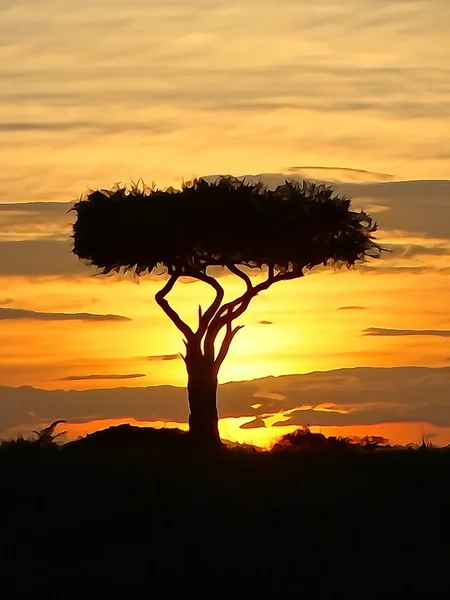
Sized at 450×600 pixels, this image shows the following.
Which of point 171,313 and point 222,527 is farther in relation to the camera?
point 171,313

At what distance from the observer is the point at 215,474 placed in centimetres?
3041

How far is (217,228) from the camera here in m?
43.6

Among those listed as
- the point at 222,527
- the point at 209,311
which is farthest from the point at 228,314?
the point at 222,527

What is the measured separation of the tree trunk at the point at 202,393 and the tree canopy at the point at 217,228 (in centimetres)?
286

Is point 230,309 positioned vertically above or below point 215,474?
above

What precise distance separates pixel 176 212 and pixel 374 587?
24.6 m

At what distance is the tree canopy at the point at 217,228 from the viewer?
1721 inches

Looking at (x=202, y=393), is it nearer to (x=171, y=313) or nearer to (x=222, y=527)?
(x=171, y=313)

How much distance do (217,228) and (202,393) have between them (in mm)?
5058

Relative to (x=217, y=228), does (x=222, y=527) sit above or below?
below

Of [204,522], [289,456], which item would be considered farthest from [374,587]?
[289,456]

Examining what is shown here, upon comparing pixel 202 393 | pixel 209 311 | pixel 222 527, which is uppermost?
pixel 209 311

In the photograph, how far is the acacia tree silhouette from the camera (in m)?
43.8

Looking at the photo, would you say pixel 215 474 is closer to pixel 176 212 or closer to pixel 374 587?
pixel 374 587
